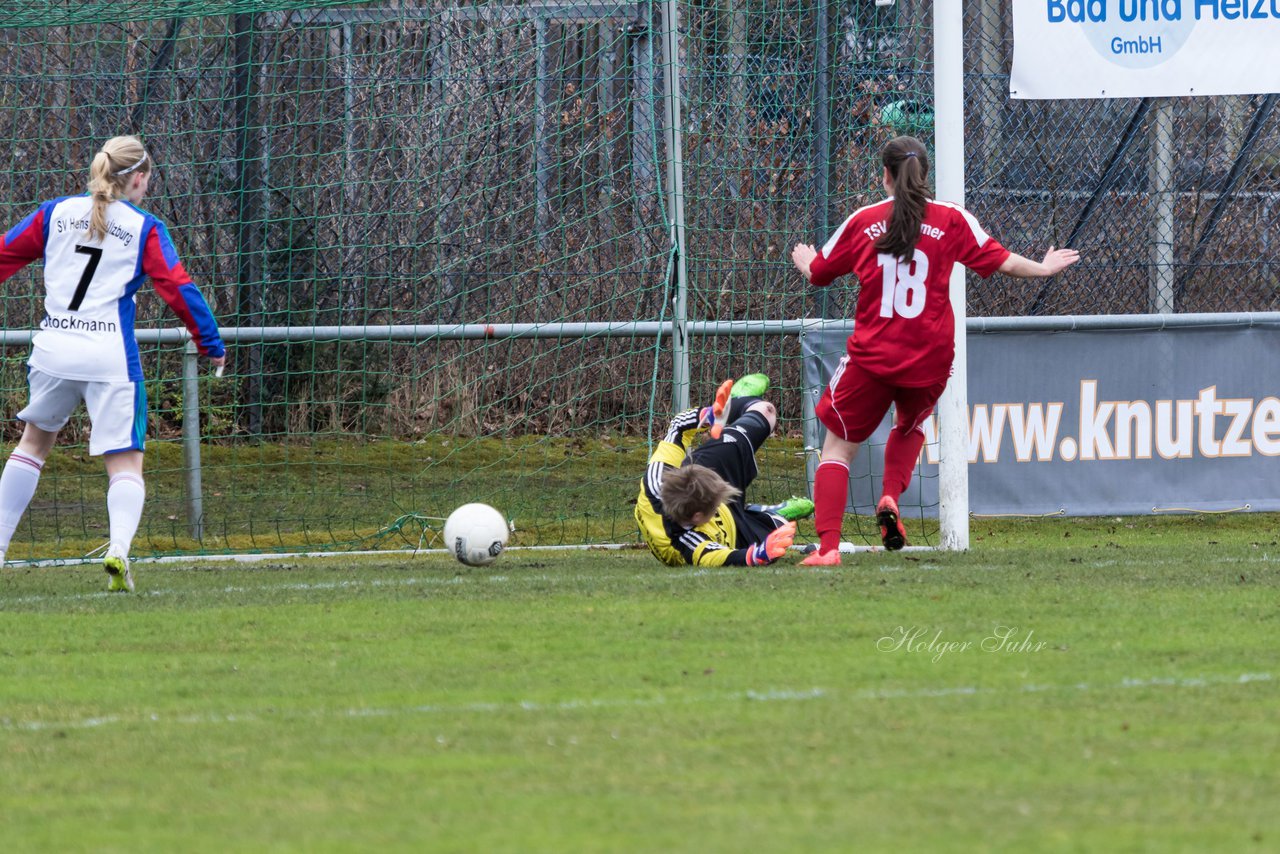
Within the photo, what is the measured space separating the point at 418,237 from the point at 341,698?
19.9 feet

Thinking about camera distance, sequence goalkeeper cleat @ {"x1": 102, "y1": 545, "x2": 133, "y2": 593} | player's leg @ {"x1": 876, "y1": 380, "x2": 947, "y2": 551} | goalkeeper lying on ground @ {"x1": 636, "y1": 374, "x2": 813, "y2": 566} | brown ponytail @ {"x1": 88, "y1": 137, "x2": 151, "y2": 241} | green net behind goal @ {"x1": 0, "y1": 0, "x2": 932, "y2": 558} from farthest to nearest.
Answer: green net behind goal @ {"x1": 0, "y1": 0, "x2": 932, "y2": 558}, player's leg @ {"x1": 876, "y1": 380, "x2": 947, "y2": 551}, goalkeeper lying on ground @ {"x1": 636, "y1": 374, "x2": 813, "y2": 566}, brown ponytail @ {"x1": 88, "y1": 137, "x2": 151, "y2": 241}, goalkeeper cleat @ {"x1": 102, "y1": 545, "x2": 133, "y2": 593}

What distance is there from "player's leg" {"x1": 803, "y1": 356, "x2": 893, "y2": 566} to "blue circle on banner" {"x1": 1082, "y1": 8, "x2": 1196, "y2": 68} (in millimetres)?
3010

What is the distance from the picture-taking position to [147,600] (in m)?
6.23

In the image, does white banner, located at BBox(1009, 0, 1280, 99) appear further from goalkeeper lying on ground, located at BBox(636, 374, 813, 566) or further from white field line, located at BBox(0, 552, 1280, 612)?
white field line, located at BBox(0, 552, 1280, 612)

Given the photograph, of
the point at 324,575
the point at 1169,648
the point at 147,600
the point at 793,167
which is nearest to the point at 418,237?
the point at 793,167

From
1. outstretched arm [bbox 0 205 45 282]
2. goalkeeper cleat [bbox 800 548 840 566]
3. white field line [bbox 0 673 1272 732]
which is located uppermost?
outstretched arm [bbox 0 205 45 282]

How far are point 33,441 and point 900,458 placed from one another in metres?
3.68

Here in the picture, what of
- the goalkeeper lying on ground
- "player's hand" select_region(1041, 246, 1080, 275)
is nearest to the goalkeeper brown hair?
the goalkeeper lying on ground

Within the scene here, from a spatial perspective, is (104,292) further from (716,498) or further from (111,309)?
(716,498)

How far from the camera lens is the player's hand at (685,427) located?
7633 millimetres

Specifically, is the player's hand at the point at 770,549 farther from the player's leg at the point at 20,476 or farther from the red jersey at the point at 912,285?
the player's leg at the point at 20,476

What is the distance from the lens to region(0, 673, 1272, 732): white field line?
4082 mm

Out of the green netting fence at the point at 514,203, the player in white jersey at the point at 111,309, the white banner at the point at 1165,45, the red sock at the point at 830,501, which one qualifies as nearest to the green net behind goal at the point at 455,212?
the green netting fence at the point at 514,203

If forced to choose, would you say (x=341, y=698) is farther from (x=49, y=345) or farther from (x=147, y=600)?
(x=49, y=345)
